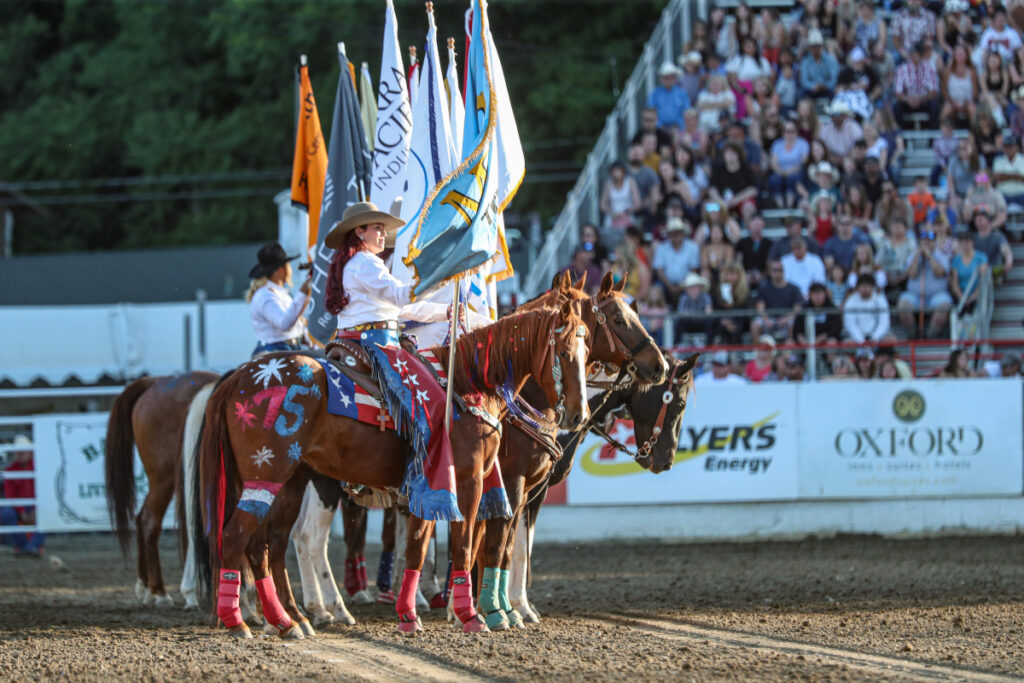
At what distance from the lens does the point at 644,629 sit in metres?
8.26

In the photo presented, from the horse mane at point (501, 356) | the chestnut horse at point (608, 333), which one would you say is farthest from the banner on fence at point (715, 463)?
the horse mane at point (501, 356)

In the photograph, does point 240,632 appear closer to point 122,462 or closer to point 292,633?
point 292,633

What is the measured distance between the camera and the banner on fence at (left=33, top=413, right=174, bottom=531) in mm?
14594

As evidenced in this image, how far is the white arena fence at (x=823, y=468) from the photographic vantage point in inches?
560

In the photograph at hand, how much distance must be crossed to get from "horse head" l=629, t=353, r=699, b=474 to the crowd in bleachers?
4602mm

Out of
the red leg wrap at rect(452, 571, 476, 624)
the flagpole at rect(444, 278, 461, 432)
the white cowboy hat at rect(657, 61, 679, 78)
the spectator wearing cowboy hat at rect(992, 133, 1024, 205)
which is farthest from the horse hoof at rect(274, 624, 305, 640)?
the white cowboy hat at rect(657, 61, 679, 78)

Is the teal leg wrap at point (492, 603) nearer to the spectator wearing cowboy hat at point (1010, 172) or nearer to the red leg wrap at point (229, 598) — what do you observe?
the red leg wrap at point (229, 598)

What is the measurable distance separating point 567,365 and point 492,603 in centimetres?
159

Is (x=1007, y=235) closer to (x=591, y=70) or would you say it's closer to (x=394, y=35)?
(x=394, y=35)

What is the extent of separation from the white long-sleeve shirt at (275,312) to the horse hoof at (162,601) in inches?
86.5

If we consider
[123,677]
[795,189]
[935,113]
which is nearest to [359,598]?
[123,677]

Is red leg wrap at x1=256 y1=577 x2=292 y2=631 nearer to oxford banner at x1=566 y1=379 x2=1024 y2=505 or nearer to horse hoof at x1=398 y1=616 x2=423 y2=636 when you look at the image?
horse hoof at x1=398 y1=616 x2=423 y2=636

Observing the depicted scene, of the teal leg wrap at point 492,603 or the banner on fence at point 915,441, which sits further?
the banner on fence at point 915,441

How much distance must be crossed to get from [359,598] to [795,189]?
32.5ft
